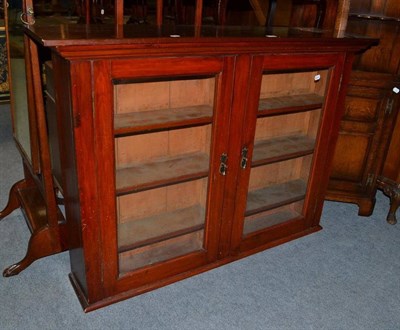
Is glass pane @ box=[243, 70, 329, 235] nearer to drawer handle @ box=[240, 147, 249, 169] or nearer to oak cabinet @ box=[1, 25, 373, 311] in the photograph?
oak cabinet @ box=[1, 25, 373, 311]

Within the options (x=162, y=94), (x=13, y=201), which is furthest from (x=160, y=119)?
(x=13, y=201)

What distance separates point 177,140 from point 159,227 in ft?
1.44

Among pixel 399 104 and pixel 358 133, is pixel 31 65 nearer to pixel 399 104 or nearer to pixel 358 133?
pixel 358 133

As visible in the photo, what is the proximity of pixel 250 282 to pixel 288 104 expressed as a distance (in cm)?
92

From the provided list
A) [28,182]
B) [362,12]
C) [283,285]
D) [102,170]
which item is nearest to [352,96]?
[362,12]

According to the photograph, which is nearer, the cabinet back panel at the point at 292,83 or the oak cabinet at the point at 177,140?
the oak cabinet at the point at 177,140

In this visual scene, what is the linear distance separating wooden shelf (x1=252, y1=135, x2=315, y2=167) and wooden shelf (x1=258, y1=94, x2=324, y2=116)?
232mm

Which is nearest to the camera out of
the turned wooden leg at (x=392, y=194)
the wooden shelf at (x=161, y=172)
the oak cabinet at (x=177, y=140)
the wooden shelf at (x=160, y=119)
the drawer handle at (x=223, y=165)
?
the oak cabinet at (x=177, y=140)

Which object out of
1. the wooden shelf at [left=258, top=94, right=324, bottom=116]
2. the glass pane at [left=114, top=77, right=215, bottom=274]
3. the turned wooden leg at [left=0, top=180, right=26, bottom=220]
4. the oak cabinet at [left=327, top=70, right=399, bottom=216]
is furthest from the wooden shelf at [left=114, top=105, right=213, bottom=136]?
the oak cabinet at [left=327, top=70, right=399, bottom=216]

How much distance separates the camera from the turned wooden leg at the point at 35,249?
204 centimetres

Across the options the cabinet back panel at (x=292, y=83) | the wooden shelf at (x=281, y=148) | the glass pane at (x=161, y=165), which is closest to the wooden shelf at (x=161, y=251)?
the glass pane at (x=161, y=165)

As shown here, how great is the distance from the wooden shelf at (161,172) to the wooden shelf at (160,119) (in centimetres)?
23

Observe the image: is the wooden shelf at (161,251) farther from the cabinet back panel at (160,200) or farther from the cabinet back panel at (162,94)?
the cabinet back panel at (162,94)

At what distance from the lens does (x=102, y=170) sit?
5.34ft
